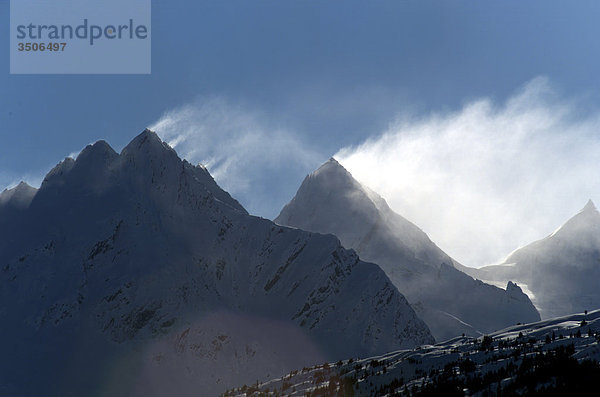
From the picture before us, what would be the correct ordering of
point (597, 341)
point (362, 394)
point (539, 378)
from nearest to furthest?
1. point (539, 378)
2. point (597, 341)
3. point (362, 394)

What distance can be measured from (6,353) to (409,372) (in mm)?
161206

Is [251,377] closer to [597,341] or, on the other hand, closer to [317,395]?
[317,395]

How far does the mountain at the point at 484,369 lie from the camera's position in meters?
52.9

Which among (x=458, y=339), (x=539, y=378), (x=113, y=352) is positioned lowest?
(x=539, y=378)

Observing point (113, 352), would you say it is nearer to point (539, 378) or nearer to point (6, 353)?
point (6, 353)

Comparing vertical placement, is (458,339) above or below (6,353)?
below

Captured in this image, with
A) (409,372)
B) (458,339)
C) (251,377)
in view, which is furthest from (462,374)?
(251,377)

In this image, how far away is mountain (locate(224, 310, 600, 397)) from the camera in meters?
52.9

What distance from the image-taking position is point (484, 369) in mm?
62062

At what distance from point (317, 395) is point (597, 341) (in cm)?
2909

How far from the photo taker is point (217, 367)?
19612 cm

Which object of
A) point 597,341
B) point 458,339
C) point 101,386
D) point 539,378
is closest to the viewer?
point 539,378

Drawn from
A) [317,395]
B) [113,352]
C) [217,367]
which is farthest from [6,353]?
[317,395]

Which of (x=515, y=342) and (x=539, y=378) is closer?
(x=539, y=378)
